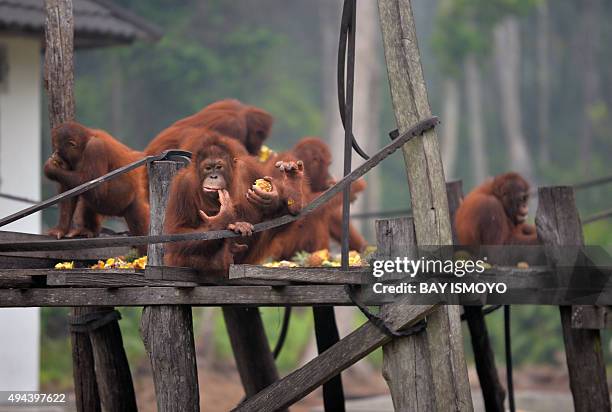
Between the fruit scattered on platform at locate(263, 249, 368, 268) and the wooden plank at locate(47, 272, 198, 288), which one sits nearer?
the wooden plank at locate(47, 272, 198, 288)

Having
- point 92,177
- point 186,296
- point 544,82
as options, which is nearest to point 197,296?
point 186,296

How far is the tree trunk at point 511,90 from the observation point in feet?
79.9

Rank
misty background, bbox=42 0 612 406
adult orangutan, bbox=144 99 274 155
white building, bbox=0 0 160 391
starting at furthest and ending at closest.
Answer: misty background, bbox=42 0 612 406 < white building, bbox=0 0 160 391 < adult orangutan, bbox=144 99 274 155

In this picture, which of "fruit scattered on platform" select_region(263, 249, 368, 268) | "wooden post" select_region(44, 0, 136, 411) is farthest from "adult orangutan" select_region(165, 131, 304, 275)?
"wooden post" select_region(44, 0, 136, 411)

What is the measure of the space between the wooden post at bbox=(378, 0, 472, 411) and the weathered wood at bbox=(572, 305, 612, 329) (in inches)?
39.4

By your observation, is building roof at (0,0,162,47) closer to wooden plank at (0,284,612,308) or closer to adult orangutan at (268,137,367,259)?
adult orangutan at (268,137,367,259)

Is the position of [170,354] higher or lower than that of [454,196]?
lower

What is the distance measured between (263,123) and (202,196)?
2161mm

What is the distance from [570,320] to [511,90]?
20.5 metres

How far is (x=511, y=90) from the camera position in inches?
995

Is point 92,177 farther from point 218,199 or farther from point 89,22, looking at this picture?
point 89,22

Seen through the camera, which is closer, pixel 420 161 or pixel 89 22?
pixel 420 161

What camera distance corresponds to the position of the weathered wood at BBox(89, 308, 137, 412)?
17.5 feet

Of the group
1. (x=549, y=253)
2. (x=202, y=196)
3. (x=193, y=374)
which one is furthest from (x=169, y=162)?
(x=549, y=253)
